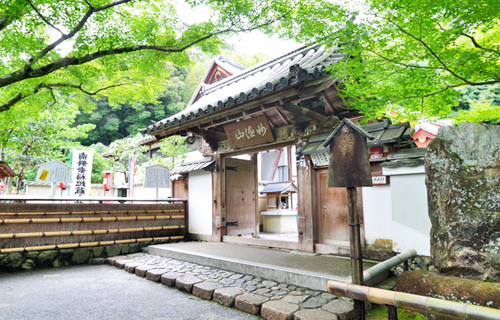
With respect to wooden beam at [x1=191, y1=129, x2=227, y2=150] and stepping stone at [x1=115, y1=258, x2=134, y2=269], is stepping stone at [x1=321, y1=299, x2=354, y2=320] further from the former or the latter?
wooden beam at [x1=191, y1=129, x2=227, y2=150]

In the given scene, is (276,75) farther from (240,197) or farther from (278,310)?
(278,310)

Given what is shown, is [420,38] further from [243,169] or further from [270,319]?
[243,169]

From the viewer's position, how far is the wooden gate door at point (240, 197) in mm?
9500

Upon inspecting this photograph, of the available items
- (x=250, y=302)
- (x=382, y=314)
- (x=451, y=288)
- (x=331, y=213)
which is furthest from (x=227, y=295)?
(x=331, y=213)

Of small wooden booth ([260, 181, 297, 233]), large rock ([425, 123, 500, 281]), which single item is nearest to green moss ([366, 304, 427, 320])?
large rock ([425, 123, 500, 281])

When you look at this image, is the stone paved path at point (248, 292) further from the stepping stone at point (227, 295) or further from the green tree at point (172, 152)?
the green tree at point (172, 152)

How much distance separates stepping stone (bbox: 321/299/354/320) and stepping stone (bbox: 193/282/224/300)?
193cm

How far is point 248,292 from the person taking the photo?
457 centimetres

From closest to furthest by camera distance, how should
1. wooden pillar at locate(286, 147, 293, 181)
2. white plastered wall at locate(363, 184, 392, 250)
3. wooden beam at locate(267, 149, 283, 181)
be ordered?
→ white plastered wall at locate(363, 184, 392, 250) → wooden pillar at locate(286, 147, 293, 181) → wooden beam at locate(267, 149, 283, 181)

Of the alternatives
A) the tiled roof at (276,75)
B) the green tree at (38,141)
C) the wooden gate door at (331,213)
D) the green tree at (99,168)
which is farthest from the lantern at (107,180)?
the wooden gate door at (331,213)

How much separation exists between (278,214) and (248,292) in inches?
310

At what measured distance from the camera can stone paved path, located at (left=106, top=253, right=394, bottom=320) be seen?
12.1ft

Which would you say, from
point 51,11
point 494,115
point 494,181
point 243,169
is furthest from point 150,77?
point 494,115

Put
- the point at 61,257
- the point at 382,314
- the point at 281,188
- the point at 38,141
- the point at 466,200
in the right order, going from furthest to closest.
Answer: the point at 281,188 → the point at 38,141 → the point at 61,257 → the point at 382,314 → the point at 466,200
